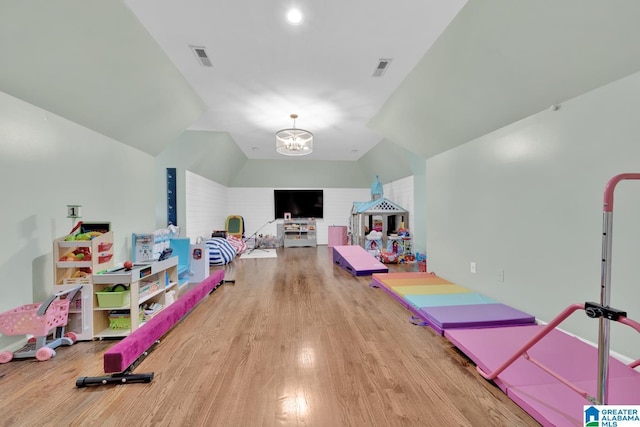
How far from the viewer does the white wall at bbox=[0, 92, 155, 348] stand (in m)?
2.03

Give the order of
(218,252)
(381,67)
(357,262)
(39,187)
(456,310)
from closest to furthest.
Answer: (39,187) → (456,310) → (381,67) → (357,262) → (218,252)

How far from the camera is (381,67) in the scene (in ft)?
10.5

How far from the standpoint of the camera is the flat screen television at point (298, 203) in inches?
356

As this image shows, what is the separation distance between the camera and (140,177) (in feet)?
12.5

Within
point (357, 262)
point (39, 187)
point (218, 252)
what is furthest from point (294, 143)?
point (39, 187)

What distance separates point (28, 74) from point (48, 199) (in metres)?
1.05

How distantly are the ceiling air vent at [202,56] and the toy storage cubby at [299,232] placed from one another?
6.24m

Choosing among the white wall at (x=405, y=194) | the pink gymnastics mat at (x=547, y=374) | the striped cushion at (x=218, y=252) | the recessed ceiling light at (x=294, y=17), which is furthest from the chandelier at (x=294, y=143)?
the pink gymnastics mat at (x=547, y=374)

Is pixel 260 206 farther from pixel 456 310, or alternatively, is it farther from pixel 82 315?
pixel 456 310

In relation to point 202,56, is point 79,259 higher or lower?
lower

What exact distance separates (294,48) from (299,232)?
674cm

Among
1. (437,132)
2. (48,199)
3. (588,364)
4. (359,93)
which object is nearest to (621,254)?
(588,364)

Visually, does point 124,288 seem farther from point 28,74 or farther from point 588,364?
point 588,364

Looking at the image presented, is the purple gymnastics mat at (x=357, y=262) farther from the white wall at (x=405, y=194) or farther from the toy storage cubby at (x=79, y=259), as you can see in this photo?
the toy storage cubby at (x=79, y=259)
